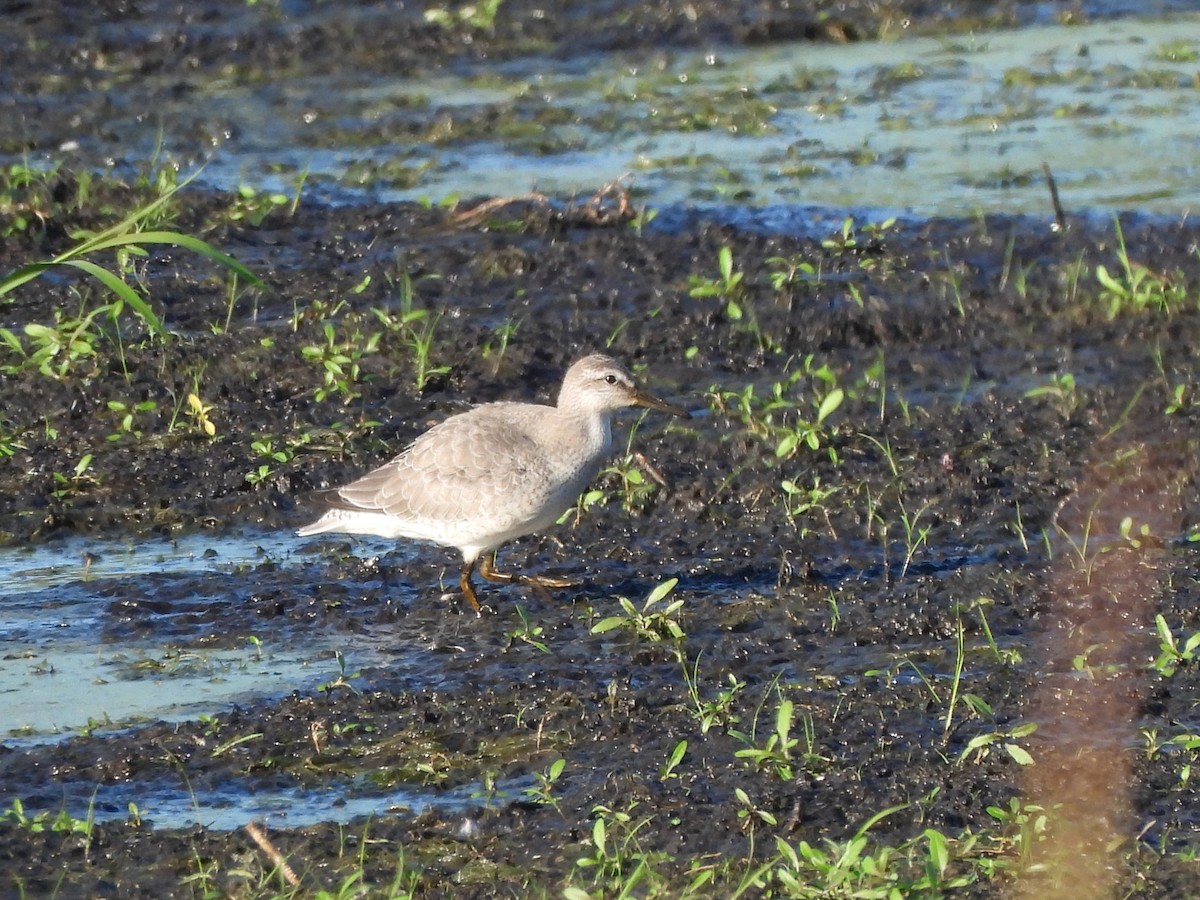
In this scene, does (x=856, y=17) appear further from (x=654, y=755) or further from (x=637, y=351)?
(x=654, y=755)

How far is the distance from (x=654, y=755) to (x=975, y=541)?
2.37 m

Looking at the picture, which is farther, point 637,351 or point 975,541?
point 637,351

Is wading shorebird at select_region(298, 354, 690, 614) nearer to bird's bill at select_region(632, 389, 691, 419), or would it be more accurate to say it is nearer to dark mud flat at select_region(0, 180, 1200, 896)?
bird's bill at select_region(632, 389, 691, 419)

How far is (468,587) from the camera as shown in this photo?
783 cm

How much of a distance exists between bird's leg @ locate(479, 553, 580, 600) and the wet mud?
2.6 inches

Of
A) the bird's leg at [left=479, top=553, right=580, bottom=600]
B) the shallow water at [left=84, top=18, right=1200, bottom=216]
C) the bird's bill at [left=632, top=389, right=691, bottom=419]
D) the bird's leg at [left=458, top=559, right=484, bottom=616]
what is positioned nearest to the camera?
the bird's leg at [left=458, top=559, right=484, bottom=616]

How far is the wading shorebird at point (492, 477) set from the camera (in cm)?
780

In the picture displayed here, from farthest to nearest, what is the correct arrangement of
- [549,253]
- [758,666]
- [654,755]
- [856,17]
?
[856,17]
[549,253]
[758,666]
[654,755]

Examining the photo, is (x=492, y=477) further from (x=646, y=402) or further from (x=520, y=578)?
(x=646, y=402)

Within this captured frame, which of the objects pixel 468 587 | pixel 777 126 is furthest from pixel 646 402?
pixel 777 126

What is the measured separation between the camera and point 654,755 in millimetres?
6332

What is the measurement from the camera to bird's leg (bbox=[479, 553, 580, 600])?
7875 millimetres

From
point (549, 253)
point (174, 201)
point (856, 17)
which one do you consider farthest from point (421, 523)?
point (856, 17)

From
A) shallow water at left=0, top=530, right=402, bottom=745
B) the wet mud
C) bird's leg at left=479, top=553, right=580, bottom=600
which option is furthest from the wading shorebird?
shallow water at left=0, top=530, right=402, bottom=745
